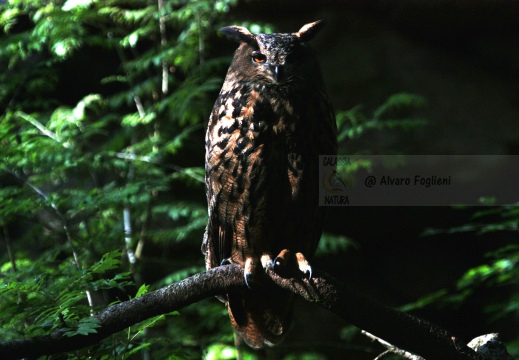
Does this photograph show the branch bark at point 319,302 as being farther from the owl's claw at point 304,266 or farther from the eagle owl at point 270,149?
the eagle owl at point 270,149

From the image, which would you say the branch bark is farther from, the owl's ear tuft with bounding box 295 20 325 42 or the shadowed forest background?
the shadowed forest background

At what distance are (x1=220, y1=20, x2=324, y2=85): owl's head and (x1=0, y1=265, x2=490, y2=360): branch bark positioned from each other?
21.6 inches

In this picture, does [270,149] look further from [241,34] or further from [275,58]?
[241,34]

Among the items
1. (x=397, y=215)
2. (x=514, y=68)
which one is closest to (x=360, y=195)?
(x=397, y=215)

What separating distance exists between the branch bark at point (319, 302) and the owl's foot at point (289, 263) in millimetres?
107

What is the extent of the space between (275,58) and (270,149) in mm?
245

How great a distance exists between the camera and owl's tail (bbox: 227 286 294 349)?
6.18ft

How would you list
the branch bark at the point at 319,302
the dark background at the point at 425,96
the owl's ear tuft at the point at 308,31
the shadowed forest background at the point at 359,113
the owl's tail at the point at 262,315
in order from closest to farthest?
the branch bark at the point at 319,302, the owl's ear tuft at the point at 308,31, the owl's tail at the point at 262,315, the shadowed forest background at the point at 359,113, the dark background at the point at 425,96

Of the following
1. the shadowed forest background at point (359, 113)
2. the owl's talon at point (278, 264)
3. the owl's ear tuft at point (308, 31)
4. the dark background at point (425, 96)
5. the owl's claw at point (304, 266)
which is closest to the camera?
the owl's claw at point (304, 266)

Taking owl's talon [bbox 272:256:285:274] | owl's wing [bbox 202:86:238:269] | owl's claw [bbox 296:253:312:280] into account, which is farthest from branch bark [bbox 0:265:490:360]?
owl's wing [bbox 202:86:238:269]

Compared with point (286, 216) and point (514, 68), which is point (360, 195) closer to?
point (514, 68)

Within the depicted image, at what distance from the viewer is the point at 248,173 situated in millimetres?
1679

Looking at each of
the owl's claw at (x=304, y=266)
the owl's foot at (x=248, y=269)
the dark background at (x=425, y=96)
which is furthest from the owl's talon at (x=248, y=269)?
the dark background at (x=425, y=96)

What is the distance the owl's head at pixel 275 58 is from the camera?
1.62 meters
